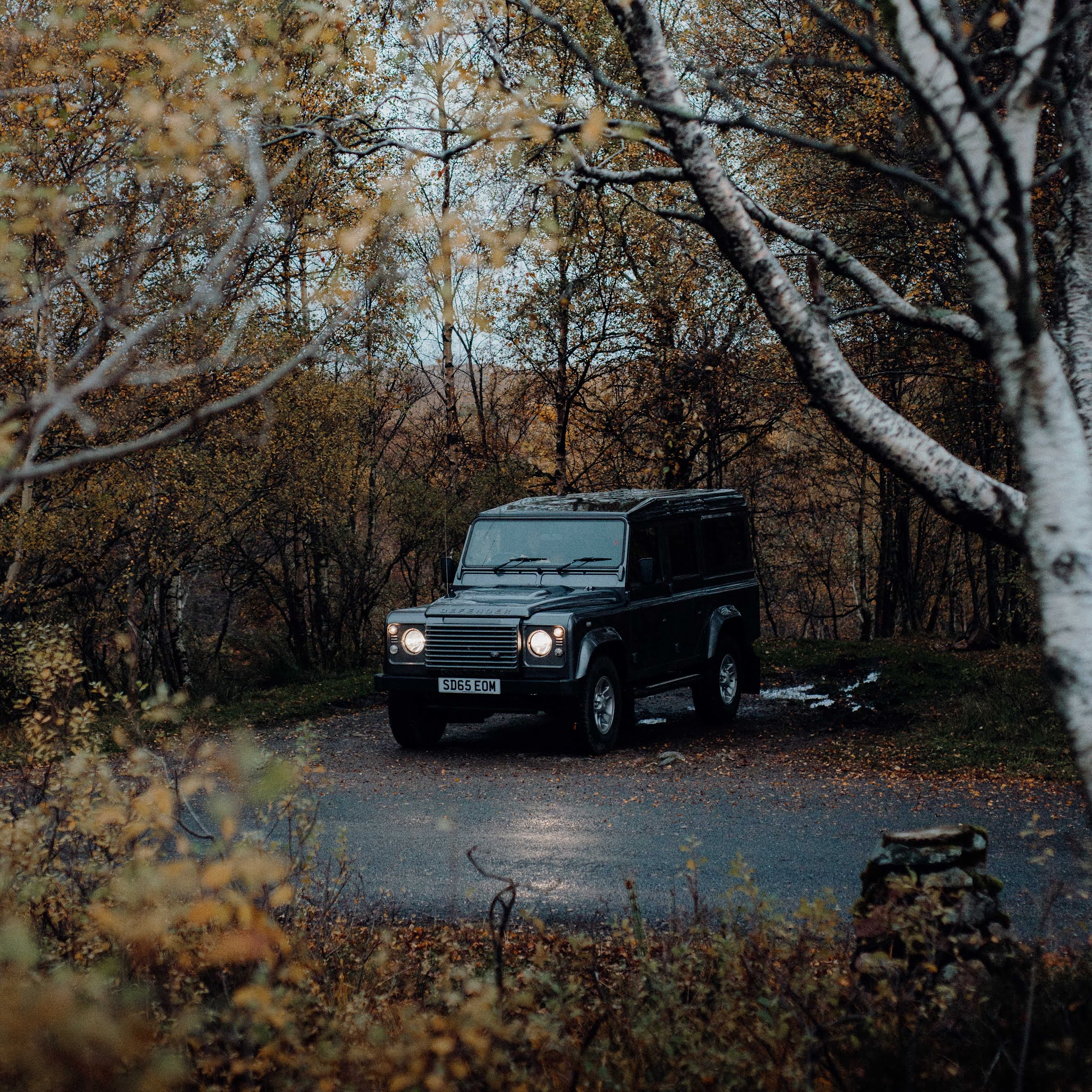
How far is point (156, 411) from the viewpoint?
1309 cm

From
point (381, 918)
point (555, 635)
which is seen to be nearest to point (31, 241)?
point (555, 635)

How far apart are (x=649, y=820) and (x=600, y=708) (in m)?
2.49

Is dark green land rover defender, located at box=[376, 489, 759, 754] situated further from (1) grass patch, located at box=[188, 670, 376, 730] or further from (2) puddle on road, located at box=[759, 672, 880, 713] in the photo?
(1) grass patch, located at box=[188, 670, 376, 730]

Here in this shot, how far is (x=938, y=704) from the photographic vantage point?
1141cm

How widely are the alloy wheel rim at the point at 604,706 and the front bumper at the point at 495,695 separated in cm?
40

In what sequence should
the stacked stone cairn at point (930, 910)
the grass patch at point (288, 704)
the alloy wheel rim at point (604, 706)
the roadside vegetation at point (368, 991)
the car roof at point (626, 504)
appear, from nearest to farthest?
the roadside vegetation at point (368, 991)
the stacked stone cairn at point (930, 910)
the alloy wheel rim at point (604, 706)
the car roof at point (626, 504)
the grass patch at point (288, 704)

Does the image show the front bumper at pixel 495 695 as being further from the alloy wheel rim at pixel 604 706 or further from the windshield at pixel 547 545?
the windshield at pixel 547 545

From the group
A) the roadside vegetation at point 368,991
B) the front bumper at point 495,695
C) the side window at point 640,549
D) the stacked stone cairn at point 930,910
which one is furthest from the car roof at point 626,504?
the stacked stone cairn at point 930,910

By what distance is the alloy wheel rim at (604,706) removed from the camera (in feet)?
31.2

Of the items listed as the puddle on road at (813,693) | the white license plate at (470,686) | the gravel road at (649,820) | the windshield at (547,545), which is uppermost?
the windshield at (547,545)

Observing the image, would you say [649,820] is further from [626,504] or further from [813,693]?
[813,693]

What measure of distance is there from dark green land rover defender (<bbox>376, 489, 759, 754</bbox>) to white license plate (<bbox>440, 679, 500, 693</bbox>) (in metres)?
0.01

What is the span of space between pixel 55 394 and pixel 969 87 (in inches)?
91.4

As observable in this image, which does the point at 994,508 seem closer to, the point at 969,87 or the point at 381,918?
the point at 969,87
